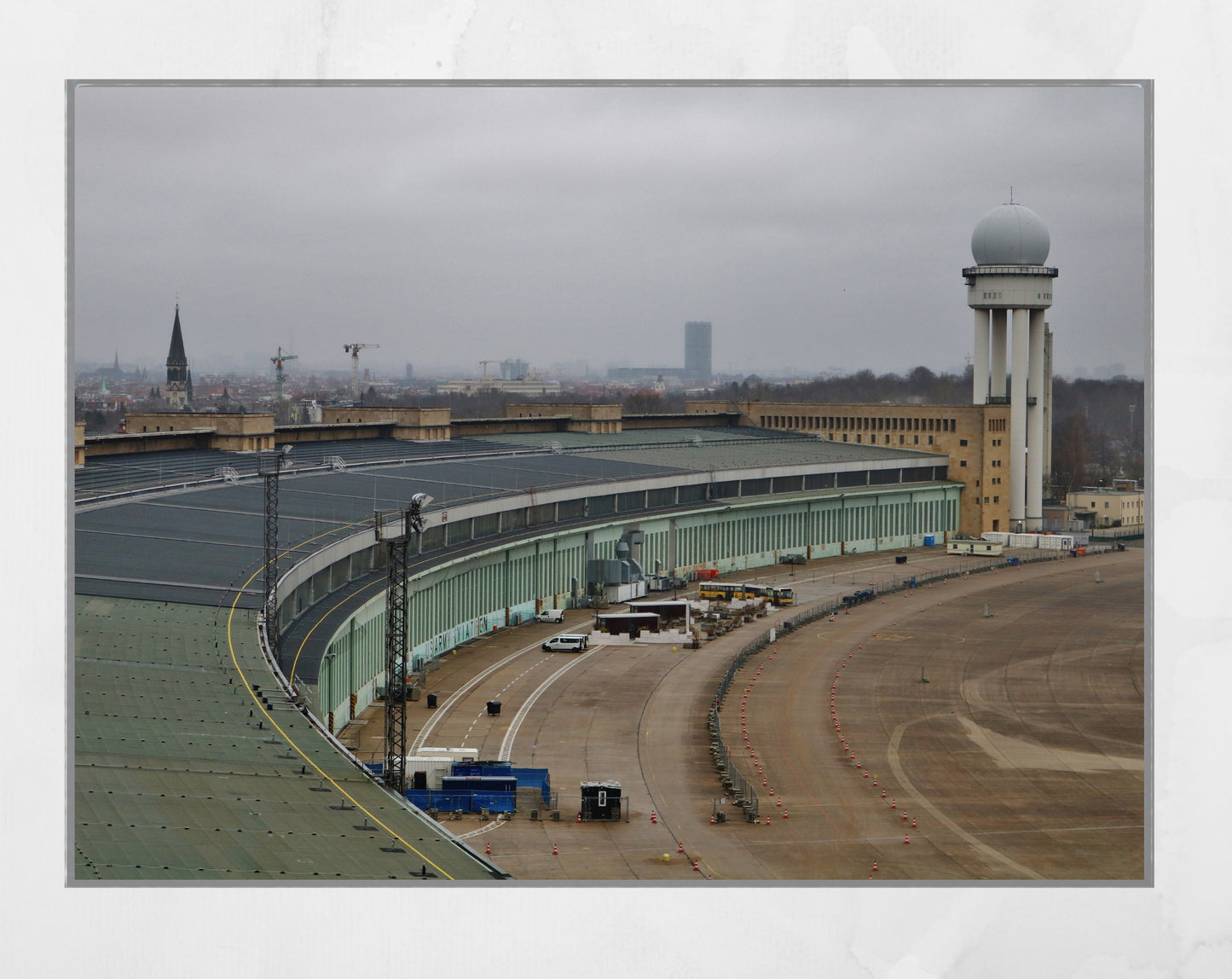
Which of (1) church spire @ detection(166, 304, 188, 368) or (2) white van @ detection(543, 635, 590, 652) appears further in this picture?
(1) church spire @ detection(166, 304, 188, 368)

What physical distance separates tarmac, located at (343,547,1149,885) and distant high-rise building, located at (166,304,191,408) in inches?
2665

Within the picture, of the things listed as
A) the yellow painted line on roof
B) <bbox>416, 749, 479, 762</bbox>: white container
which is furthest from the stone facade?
the yellow painted line on roof

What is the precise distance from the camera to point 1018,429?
9794cm

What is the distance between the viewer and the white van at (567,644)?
56719 mm

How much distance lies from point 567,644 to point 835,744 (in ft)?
51.2

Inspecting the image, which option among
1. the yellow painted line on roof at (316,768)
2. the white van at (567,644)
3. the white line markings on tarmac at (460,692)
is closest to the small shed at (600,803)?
the white line markings on tarmac at (460,692)

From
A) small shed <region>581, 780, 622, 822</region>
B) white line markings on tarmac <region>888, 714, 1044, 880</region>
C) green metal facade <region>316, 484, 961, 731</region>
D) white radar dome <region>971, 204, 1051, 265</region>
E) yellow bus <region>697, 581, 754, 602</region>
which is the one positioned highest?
white radar dome <region>971, 204, 1051, 265</region>

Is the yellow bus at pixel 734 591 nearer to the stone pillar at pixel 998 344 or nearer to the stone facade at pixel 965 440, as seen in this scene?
the stone facade at pixel 965 440

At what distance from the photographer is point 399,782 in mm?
32562

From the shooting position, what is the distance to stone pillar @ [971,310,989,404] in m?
97.4

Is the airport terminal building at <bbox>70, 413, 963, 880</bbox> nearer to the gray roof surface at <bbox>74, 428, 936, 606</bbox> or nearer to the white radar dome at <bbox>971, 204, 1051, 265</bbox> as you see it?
the gray roof surface at <bbox>74, 428, 936, 606</bbox>

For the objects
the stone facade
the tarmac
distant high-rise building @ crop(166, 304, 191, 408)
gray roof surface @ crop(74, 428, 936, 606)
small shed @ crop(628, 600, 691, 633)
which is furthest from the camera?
distant high-rise building @ crop(166, 304, 191, 408)

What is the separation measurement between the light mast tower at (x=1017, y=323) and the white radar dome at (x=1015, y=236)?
5 centimetres
